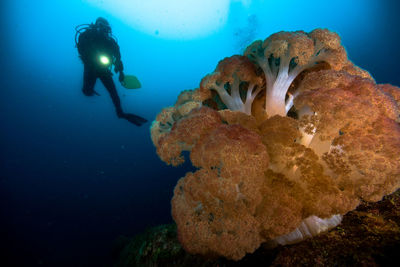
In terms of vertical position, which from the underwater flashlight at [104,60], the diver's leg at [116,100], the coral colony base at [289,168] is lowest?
the coral colony base at [289,168]

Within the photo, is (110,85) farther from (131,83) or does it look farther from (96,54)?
(96,54)

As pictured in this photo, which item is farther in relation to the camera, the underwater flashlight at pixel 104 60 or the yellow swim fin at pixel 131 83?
the yellow swim fin at pixel 131 83

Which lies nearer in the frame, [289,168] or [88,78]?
[289,168]

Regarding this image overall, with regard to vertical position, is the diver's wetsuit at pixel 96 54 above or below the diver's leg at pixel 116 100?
above

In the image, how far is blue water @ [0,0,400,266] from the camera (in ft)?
66.0

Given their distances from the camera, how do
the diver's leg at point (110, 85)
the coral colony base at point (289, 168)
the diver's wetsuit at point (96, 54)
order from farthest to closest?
the diver's leg at point (110, 85), the diver's wetsuit at point (96, 54), the coral colony base at point (289, 168)

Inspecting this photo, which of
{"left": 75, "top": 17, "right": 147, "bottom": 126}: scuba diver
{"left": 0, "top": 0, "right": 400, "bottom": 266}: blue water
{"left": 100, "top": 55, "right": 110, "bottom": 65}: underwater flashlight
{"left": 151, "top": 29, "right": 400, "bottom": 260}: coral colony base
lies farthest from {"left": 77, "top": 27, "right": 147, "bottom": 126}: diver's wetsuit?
{"left": 0, "top": 0, "right": 400, "bottom": 266}: blue water

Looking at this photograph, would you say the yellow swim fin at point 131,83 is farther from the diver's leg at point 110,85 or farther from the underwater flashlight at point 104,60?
the underwater flashlight at point 104,60

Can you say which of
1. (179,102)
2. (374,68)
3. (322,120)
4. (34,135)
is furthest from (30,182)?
(374,68)

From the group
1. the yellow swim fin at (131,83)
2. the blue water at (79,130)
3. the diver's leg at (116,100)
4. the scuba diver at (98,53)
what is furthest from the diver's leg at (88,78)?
the blue water at (79,130)

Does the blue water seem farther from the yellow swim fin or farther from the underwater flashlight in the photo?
the underwater flashlight

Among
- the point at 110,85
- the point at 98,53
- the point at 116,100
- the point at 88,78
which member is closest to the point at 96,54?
the point at 98,53

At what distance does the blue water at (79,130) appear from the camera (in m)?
20.1

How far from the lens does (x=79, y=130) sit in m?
57.3
